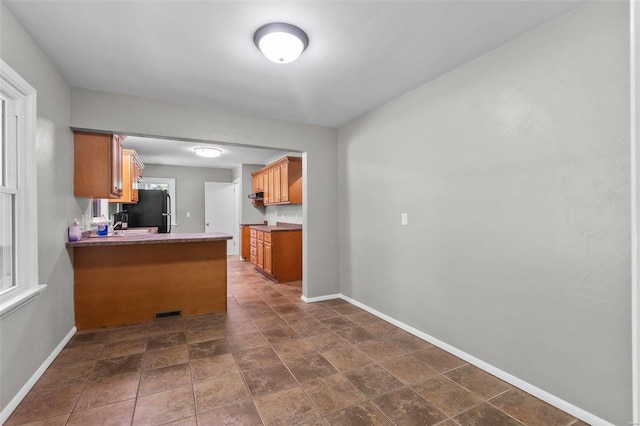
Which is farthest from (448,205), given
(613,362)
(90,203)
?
(90,203)

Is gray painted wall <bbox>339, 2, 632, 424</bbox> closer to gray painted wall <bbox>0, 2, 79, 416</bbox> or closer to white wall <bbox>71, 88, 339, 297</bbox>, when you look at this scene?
white wall <bbox>71, 88, 339, 297</bbox>

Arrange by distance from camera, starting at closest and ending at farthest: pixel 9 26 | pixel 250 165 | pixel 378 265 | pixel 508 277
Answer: pixel 9 26 → pixel 508 277 → pixel 378 265 → pixel 250 165

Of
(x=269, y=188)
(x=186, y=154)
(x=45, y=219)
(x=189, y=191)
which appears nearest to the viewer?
(x=45, y=219)

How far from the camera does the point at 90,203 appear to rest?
378 cm

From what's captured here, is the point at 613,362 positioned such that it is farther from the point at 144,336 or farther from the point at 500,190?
the point at 144,336

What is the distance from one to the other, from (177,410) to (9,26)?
8.54 ft

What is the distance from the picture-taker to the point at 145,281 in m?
3.50

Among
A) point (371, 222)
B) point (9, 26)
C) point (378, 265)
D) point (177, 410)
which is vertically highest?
point (9, 26)

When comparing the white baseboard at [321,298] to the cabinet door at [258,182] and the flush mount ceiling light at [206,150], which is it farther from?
the cabinet door at [258,182]

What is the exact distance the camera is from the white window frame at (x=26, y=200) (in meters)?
2.08

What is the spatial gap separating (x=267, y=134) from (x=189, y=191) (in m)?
4.98

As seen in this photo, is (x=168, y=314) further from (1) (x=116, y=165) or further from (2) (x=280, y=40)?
(2) (x=280, y=40)

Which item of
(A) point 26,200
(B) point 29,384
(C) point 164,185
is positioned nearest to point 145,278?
(B) point 29,384

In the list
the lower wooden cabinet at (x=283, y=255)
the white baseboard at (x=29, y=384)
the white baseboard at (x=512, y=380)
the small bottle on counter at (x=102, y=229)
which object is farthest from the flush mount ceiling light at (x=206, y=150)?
the white baseboard at (x=512, y=380)
